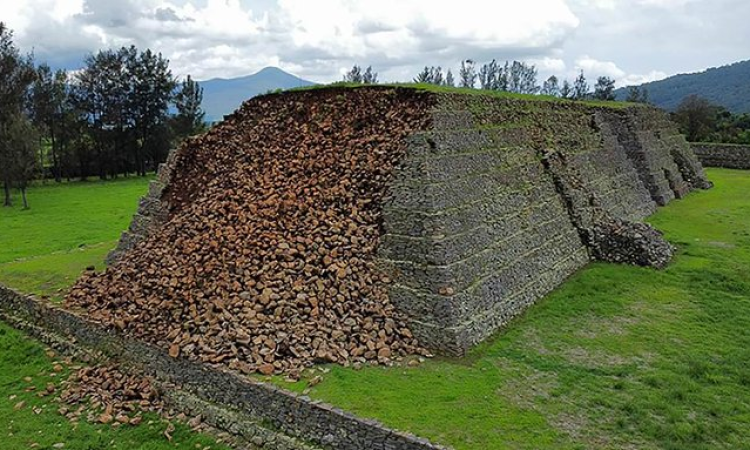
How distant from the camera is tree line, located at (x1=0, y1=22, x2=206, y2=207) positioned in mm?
44906

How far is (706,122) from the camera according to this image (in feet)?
151

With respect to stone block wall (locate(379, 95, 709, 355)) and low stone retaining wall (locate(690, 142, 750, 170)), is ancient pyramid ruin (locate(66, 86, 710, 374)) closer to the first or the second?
stone block wall (locate(379, 95, 709, 355))

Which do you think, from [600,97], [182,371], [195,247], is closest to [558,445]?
[182,371]

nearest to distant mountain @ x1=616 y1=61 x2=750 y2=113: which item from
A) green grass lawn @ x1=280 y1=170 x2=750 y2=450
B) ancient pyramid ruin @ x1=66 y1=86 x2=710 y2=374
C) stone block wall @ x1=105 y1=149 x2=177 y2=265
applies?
ancient pyramid ruin @ x1=66 y1=86 x2=710 y2=374

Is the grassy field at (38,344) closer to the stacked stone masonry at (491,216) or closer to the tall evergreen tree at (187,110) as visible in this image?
the stacked stone masonry at (491,216)

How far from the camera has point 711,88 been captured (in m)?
129

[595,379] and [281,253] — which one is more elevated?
[281,253]

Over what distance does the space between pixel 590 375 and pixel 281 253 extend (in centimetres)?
594

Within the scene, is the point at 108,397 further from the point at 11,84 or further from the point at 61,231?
the point at 11,84

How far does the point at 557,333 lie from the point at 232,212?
720 cm

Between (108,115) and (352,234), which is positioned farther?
(108,115)

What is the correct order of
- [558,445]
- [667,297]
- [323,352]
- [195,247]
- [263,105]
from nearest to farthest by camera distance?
[558,445] < [323,352] < [195,247] < [667,297] < [263,105]

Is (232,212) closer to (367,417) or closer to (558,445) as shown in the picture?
(367,417)

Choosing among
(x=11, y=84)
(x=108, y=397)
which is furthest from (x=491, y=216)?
(x=11, y=84)
